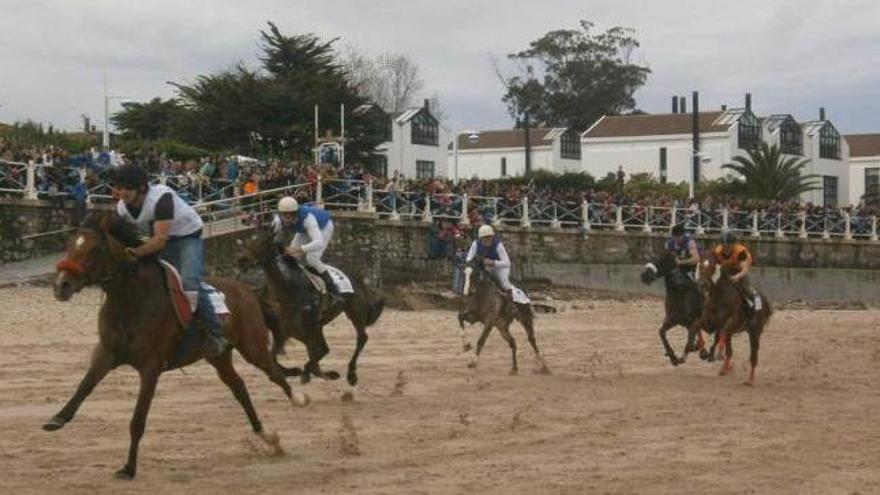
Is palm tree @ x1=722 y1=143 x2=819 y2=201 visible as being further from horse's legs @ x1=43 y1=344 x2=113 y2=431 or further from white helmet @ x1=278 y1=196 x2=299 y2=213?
horse's legs @ x1=43 y1=344 x2=113 y2=431

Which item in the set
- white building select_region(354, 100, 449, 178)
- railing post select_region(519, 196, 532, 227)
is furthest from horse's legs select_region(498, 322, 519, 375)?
white building select_region(354, 100, 449, 178)

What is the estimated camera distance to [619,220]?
47.9m

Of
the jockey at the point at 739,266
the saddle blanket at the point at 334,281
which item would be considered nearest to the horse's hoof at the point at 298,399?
the saddle blanket at the point at 334,281

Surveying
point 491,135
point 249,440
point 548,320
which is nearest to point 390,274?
point 548,320

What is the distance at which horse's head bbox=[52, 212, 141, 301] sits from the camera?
9680mm

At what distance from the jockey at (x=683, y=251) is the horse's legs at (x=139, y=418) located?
35.5 feet

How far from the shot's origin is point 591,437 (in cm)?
1236

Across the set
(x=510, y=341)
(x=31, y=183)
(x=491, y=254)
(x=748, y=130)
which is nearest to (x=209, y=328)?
(x=510, y=341)

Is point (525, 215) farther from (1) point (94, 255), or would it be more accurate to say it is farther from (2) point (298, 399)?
(1) point (94, 255)

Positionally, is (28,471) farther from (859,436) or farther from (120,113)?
(120,113)

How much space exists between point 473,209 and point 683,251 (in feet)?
70.0

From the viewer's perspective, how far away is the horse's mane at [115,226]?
10125mm

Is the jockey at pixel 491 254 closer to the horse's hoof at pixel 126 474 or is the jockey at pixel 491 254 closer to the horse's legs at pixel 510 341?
the horse's legs at pixel 510 341

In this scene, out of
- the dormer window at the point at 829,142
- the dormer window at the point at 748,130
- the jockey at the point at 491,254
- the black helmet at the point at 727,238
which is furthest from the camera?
the dormer window at the point at 829,142
